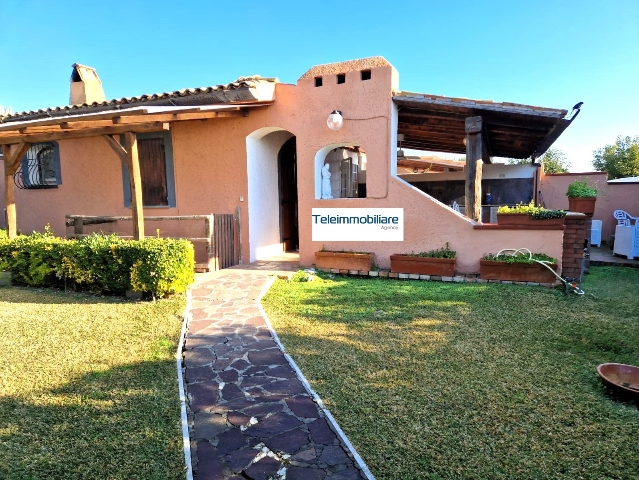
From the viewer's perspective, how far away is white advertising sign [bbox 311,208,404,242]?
27.4 ft

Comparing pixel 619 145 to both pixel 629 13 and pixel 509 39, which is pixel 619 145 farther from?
pixel 629 13

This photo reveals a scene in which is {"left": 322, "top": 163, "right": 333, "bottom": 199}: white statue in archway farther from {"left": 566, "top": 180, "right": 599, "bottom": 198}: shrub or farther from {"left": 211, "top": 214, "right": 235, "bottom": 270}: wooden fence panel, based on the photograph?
{"left": 566, "top": 180, "right": 599, "bottom": 198}: shrub

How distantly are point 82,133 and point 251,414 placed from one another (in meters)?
6.79

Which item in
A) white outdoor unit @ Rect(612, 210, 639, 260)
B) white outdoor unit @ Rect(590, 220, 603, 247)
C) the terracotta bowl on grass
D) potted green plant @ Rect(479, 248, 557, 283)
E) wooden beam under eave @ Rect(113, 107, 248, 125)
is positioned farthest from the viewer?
white outdoor unit @ Rect(590, 220, 603, 247)

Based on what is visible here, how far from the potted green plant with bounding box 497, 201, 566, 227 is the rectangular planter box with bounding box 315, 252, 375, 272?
9.52ft

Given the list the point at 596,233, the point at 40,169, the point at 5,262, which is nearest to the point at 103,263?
the point at 5,262

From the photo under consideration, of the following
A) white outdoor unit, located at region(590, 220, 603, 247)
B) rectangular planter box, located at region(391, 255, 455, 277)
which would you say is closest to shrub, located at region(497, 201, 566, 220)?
rectangular planter box, located at region(391, 255, 455, 277)

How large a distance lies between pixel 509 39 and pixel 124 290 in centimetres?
1310

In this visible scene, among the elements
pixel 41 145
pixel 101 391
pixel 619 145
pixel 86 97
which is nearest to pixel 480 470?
pixel 101 391

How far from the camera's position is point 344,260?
848 cm

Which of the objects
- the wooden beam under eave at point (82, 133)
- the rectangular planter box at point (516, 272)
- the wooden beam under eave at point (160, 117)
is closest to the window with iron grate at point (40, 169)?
the wooden beam under eave at point (82, 133)

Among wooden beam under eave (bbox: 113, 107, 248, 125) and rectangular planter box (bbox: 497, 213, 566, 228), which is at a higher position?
wooden beam under eave (bbox: 113, 107, 248, 125)

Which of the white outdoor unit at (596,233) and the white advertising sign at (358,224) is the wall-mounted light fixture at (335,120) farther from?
the white outdoor unit at (596,233)

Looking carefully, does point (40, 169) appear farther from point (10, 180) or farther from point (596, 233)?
point (596, 233)
